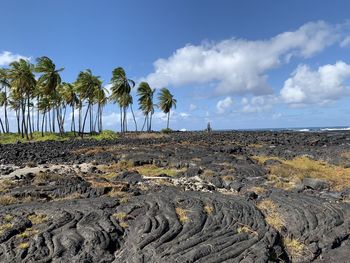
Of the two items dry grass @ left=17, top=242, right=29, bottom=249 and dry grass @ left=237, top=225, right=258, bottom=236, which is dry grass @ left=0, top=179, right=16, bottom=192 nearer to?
dry grass @ left=17, top=242, right=29, bottom=249

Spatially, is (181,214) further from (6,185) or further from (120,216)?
(6,185)

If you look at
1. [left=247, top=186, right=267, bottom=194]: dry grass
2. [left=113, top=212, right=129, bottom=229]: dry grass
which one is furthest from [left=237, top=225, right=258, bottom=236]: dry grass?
[left=247, top=186, right=267, bottom=194]: dry grass

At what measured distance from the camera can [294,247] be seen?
11.1 m

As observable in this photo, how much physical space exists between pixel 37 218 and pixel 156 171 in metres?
13.2

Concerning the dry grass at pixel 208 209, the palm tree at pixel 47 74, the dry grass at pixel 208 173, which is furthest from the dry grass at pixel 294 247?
the palm tree at pixel 47 74

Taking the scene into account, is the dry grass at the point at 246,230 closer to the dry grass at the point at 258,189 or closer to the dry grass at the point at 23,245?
the dry grass at the point at 258,189

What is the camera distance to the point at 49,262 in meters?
9.12

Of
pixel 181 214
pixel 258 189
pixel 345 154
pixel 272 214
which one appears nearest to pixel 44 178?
pixel 181 214

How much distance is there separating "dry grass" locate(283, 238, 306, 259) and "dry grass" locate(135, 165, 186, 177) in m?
11.8

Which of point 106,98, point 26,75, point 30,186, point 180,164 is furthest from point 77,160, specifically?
point 106,98

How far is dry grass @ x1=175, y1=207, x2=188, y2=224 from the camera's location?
1195 centimetres

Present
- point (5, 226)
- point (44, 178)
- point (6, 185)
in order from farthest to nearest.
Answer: point (44, 178) < point (6, 185) < point (5, 226)

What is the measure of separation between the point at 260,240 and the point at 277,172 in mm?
12155

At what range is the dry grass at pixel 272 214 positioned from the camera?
12.4 m
